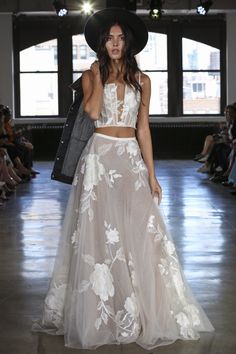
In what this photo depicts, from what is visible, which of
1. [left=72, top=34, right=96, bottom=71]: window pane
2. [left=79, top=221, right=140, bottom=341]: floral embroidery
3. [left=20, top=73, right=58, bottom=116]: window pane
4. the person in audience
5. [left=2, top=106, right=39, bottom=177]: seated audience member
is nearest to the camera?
[left=79, top=221, right=140, bottom=341]: floral embroidery

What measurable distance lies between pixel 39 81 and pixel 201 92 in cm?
355

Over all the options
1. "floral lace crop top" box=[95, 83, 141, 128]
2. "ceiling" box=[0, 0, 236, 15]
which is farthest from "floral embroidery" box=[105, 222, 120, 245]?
"ceiling" box=[0, 0, 236, 15]

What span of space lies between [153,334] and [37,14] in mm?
13314

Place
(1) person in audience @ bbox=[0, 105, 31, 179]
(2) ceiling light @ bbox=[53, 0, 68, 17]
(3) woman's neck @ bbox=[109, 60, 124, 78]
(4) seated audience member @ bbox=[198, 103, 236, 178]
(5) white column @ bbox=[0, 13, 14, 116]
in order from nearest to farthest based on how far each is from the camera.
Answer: (3) woman's neck @ bbox=[109, 60, 124, 78] → (4) seated audience member @ bbox=[198, 103, 236, 178] → (1) person in audience @ bbox=[0, 105, 31, 179] → (2) ceiling light @ bbox=[53, 0, 68, 17] → (5) white column @ bbox=[0, 13, 14, 116]

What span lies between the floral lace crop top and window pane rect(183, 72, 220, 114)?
13215 millimetres

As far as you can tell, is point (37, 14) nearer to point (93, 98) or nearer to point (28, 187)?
point (28, 187)

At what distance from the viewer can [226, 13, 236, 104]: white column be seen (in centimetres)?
1591

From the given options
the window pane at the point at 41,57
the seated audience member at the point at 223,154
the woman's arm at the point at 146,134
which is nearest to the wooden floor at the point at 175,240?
the seated audience member at the point at 223,154

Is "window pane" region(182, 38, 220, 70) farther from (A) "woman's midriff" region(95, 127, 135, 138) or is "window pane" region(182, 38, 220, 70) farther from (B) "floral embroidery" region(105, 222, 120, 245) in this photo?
(B) "floral embroidery" region(105, 222, 120, 245)

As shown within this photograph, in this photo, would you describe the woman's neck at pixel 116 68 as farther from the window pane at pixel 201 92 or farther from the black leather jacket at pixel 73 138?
the window pane at pixel 201 92

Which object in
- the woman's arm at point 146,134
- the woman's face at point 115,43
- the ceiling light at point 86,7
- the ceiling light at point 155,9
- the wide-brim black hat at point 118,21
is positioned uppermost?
the ceiling light at point 86,7

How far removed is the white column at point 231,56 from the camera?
15906 mm

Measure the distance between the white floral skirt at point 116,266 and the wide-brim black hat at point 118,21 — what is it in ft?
1.46

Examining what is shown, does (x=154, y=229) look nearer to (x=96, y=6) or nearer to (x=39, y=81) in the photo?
(x=96, y=6)
